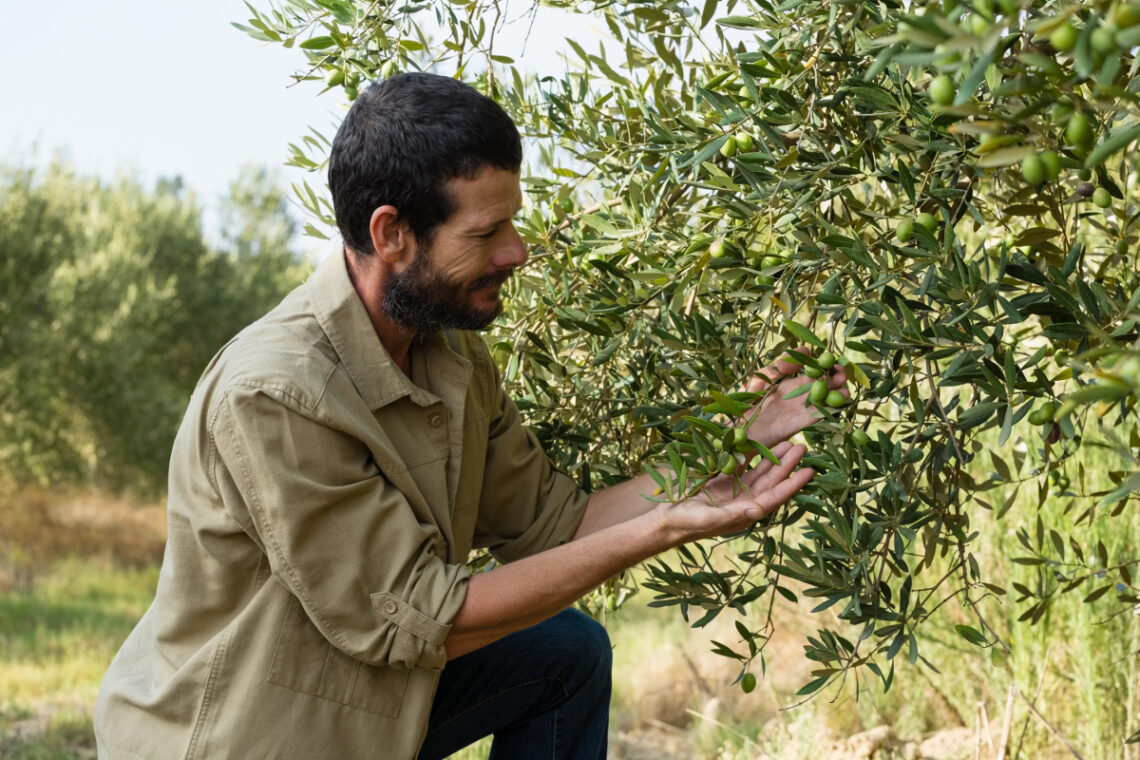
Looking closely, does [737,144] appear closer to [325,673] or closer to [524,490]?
[524,490]

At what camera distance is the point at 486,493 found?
7.37 ft

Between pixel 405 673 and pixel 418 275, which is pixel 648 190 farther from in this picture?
pixel 405 673

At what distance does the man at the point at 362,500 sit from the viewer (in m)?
1.73

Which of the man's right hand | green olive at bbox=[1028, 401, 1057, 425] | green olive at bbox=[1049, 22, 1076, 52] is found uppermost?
green olive at bbox=[1049, 22, 1076, 52]

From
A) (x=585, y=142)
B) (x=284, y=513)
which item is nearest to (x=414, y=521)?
(x=284, y=513)

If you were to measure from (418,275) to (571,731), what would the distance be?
0.97 meters

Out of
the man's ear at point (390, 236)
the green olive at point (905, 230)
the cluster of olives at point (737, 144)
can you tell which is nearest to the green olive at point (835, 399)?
the green olive at point (905, 230)

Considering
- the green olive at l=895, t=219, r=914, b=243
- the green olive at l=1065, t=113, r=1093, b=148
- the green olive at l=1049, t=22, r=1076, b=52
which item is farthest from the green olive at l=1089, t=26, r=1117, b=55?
the green olive at l=895, t=219, r=914, b=243

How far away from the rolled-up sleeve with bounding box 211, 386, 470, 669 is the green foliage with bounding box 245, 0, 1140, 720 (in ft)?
1.33

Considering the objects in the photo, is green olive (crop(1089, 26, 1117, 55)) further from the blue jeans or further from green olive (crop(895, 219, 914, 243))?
the blue jeans

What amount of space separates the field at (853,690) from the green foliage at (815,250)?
405 mm

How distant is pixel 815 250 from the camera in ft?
5.18

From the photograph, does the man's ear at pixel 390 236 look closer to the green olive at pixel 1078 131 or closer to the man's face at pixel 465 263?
the man's face at pixel 465 263

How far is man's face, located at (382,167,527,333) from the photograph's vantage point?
6.18 ft
